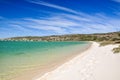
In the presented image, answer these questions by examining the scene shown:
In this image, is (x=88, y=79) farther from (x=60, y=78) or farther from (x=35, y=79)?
(x=35, y=79)

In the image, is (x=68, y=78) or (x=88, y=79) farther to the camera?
(x=68, y=78)

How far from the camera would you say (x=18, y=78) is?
418 inches

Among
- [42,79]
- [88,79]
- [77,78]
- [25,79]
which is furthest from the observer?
[25,79]

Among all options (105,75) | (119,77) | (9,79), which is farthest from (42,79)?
(119,77)

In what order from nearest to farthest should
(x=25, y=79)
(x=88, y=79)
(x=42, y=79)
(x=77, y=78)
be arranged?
(x=88, y=79) < (x=77, y=78) < (x=42, y=79) < (x=25, y=79)

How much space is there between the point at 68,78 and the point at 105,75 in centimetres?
165

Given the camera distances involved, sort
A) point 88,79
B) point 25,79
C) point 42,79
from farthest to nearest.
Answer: point 25,79 < point 42,79 < point 88,79

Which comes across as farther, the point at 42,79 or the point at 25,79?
the point at 25,79

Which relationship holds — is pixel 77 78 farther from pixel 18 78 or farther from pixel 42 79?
pixel 18 78

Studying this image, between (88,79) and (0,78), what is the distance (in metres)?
5.07

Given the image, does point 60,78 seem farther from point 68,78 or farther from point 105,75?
point 105,75

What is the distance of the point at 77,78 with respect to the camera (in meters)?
8.62

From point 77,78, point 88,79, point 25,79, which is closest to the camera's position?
point 88,79

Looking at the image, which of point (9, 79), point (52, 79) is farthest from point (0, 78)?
point (52, 79)
